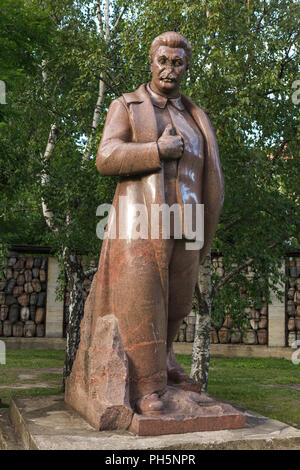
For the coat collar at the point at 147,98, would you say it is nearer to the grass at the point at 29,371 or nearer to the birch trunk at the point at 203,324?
the birch trunk at the point at 203,324

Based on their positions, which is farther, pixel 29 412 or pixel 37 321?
pixel 37 321

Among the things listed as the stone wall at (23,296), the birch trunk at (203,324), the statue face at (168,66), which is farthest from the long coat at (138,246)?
the stone wall at (23,296)

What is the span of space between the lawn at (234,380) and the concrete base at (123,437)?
11.1 ft

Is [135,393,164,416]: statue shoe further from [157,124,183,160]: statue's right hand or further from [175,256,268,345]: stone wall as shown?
[175,256,268,345]: stone wall

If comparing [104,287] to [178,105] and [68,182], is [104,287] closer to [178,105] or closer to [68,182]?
[178,105]

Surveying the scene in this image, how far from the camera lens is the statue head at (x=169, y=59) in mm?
3631

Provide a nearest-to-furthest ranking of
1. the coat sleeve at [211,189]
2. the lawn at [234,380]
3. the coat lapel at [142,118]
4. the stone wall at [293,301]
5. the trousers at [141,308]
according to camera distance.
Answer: the trousers at [141,308] < the coat lapel at [142,118] < the coat sleeve at [211,189] < the lawn at [234,380] < the stone wall at [293,301]

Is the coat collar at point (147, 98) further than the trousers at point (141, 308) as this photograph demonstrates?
Yes

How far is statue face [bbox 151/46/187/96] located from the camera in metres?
3.63

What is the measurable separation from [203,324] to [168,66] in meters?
4.61

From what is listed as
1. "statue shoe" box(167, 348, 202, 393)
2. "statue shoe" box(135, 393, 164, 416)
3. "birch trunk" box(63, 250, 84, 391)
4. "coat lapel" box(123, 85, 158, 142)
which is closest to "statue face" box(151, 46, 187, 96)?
"coat lapel" box(123, 85, 158, 142)

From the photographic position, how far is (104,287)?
3611 millimetres
